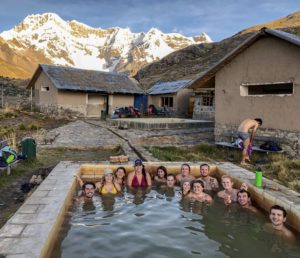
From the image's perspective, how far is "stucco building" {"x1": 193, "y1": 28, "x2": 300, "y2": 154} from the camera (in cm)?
1206

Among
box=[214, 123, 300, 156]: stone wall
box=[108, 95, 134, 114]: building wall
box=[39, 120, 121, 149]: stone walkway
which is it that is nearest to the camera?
box=[214, 123, 300, 156]: stone wall

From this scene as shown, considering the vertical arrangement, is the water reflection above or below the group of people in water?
below

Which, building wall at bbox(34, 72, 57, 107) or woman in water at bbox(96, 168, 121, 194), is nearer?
woman in water at bbox(96, 168, 121, 194)

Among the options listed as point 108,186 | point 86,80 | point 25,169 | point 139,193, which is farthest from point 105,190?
point 86,80

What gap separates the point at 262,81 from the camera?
13.1 m

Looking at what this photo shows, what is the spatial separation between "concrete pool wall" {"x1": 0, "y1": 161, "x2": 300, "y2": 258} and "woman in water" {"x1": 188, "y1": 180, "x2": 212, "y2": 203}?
35.4 inches

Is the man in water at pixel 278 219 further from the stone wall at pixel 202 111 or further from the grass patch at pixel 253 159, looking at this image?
the stone wall at pixel 202 111

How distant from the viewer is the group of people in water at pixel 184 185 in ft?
23.5

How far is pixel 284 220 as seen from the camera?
5.95 m

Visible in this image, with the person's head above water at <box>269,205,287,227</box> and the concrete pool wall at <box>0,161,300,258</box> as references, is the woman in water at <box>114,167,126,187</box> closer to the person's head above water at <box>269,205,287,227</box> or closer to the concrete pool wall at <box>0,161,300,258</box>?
the concrete pool wall at <box>0,161,300,258</box>

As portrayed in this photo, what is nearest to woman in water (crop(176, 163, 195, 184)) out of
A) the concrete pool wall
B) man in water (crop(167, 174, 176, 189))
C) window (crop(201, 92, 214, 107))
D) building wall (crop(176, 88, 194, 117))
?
man in water (crop(167, 174, 176, 189))

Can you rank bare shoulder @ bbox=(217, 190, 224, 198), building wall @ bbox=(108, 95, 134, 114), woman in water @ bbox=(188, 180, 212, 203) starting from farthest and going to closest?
building wall @ bbox=(108, 95, 134, 114) < bare shoulder @ bbox=(217, 190, 224, 198) < woman in water @ bbox=(188, 180, 212, 203)

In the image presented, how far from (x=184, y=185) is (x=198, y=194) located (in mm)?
450

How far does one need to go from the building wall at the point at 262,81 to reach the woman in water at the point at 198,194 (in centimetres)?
593
